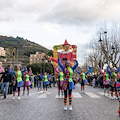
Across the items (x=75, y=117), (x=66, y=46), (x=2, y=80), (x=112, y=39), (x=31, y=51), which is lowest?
(x=75, y=117)

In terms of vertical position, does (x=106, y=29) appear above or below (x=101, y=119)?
above

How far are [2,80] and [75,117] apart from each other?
6581 millimetres

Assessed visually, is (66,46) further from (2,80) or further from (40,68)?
(40,68)

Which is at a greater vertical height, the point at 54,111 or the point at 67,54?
the point at 67,54

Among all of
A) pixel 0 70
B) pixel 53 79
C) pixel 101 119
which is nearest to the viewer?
pixel 101 119

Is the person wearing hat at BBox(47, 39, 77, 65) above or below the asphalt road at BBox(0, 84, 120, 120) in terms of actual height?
above

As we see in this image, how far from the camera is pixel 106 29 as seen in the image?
31297 mm

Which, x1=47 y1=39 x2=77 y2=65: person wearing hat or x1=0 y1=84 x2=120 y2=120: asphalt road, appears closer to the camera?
x1=0 y1=84 x2=120 y2=120: asphalt road

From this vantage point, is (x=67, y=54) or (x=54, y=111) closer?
(x=54, y=111)

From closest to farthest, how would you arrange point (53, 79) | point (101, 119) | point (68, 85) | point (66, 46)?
point (101, 119), point (68, 85), point (66, 46), point (53, 79)

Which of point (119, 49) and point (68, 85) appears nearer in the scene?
point (68, 85)

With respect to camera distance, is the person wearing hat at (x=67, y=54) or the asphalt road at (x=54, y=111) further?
the person wearing hat at (x=67, y=54)

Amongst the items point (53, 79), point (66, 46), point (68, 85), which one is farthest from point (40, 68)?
point (68, 85)

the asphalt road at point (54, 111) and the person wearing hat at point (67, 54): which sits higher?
the person wearing hat at point (67, 54)
